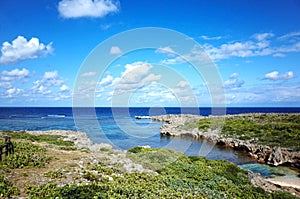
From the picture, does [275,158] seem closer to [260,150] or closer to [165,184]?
[260,150]

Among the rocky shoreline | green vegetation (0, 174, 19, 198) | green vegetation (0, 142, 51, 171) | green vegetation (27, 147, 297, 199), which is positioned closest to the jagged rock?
the rocky shoreline

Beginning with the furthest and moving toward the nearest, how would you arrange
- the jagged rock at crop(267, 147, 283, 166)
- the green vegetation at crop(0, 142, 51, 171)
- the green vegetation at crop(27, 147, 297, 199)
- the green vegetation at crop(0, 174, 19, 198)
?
the jagged rock at crop(267, 147, 283, 166), the green vegetation at crop(0, 142, 51, 171), the green vegetation at crop(27, 147, 297, 199), the green vegetation at crop(0, 174, 19, 198)

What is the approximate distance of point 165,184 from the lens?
1664 cm

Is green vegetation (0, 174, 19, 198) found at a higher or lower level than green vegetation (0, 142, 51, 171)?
lower

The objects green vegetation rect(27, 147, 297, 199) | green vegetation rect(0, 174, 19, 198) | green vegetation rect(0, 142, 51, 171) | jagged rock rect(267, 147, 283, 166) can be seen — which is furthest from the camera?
jagged rock rect(267, 147, 283, 166)

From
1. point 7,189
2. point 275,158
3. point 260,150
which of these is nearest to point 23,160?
point 7,189

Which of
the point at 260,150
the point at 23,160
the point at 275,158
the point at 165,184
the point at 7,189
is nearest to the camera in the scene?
the point at 7,189

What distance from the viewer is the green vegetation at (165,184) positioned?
1329 cm

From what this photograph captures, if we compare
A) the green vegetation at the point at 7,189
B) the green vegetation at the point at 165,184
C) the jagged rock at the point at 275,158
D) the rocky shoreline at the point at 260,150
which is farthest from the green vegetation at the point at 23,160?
the rocky shoreline at the point at 260,150

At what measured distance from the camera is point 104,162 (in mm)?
20078

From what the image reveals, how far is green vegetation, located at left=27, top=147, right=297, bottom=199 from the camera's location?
1329 cm

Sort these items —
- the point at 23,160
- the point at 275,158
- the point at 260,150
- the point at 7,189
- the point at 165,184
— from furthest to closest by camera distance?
1. the point at 260,150
2. the point at 275,158
3. the point at 23,160
4. the point at 165,184
5. the point at 7,189

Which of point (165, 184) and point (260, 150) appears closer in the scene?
point (165, 184)

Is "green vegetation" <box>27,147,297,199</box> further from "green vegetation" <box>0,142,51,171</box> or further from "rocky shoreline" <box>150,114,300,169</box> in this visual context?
"rocky shoreline" <box>150,114,300,169</box>
